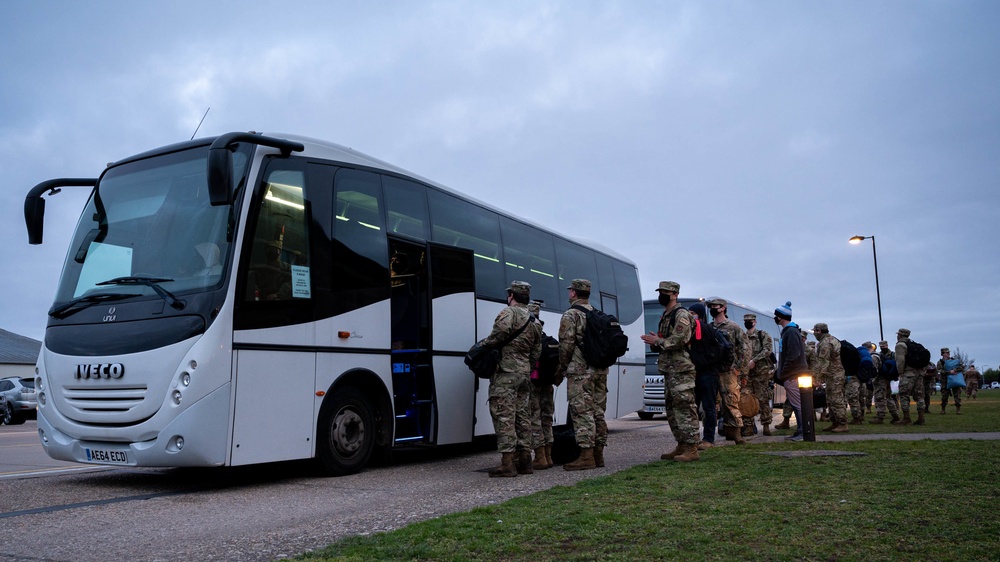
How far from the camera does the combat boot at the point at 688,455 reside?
31.4 feet

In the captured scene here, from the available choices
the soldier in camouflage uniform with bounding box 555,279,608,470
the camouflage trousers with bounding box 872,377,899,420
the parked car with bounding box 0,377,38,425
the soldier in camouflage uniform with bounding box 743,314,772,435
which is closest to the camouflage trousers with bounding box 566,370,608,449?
the soldier in camouflage uniform with bounding box 555,279,608,470

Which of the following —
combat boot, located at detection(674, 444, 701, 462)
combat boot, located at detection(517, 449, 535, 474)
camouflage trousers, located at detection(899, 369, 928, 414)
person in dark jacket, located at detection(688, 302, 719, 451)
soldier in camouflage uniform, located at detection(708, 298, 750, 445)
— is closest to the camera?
combat boot, located at detection(517, 449, 535, 474)

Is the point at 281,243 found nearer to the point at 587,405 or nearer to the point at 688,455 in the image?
the point at 587,405

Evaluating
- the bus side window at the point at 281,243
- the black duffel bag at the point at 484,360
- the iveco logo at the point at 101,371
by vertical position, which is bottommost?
the iveco logo at the point at 101,371

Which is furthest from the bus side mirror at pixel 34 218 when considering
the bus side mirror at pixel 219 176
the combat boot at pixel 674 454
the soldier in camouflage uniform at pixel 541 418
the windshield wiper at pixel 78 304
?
the combat boot at pixel 674 454

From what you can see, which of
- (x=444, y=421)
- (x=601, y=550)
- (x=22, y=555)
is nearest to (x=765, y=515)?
(x=601, y=550)

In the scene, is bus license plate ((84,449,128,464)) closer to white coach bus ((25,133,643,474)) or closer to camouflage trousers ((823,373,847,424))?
white coach bus ((25,133,643,474))

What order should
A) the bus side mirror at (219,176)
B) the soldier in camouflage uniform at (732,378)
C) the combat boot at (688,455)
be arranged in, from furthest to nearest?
1. the soldier in camouflage uniform at (732,378)
2. the combat boot at (688,455)
3. the bus side mirror at (219,176)

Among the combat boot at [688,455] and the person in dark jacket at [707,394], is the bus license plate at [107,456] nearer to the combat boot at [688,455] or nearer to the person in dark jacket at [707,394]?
the combat boot at [688,455]

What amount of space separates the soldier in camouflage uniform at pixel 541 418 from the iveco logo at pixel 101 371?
456cm

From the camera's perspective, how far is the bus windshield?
7.75 m

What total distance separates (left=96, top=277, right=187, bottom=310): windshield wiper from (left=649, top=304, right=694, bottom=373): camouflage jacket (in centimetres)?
530

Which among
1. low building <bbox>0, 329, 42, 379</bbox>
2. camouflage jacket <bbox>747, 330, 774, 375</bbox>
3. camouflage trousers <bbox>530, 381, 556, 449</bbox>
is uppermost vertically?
low building <bbox>0, 329, 42, 379</bbox>

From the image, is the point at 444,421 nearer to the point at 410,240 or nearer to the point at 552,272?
the point at 410,240
